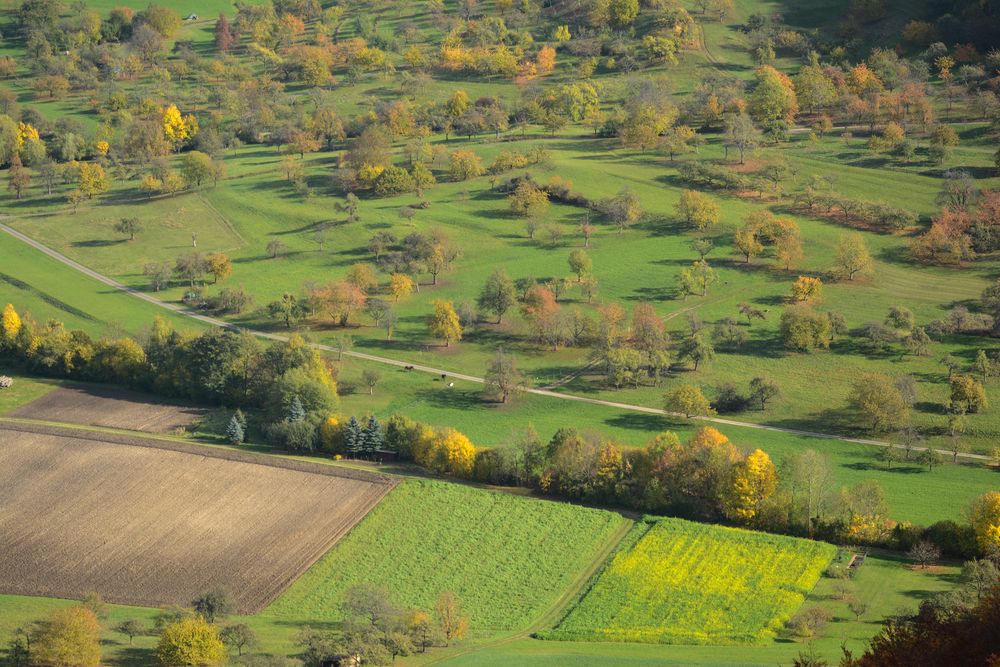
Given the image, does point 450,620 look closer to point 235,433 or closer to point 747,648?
point 747,648

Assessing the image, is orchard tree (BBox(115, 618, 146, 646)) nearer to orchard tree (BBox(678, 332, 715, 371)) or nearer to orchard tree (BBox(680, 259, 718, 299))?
orchard tree (BBox(678, 332, 715, 371))

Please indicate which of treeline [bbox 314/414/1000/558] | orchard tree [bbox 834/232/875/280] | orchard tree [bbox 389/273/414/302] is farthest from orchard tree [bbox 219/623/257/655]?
orchard tree [bbox 834/232/875/280]

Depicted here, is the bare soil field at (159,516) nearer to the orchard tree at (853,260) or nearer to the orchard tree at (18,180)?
the orchard tree at (853,260)

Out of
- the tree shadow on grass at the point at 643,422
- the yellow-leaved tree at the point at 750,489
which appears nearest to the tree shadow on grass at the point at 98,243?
the tree shadow on grass at the point at 643,422

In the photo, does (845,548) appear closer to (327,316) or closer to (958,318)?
(958,318)

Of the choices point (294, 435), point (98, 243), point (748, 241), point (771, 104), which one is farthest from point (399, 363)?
point (771, 104)

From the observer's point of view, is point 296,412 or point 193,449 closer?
point 193,449
